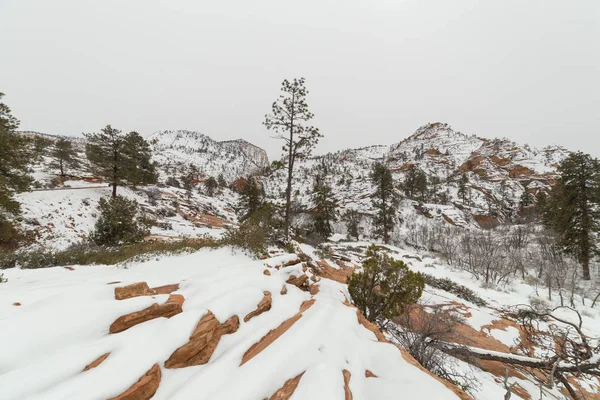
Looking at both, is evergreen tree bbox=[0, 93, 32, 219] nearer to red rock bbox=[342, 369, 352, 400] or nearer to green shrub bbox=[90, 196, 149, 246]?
green shrub bbox=[90, 196, 149, 246]

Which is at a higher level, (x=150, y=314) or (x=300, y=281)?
(x=150, y=314)

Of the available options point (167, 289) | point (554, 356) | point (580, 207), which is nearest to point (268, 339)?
point (167, 289)

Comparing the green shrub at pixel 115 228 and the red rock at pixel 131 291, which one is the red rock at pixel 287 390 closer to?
the red rock at pixel 131 291

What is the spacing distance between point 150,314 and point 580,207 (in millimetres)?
31555

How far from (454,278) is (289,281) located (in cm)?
1839

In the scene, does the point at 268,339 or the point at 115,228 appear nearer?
the point at 268,339

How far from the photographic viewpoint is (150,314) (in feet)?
11.4

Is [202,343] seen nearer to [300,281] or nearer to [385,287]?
[300,281]

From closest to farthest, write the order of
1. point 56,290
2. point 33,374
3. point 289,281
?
1. point 33,374
2. point 56,290
3. point 289,281

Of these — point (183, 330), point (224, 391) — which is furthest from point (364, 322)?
point (183, 330)

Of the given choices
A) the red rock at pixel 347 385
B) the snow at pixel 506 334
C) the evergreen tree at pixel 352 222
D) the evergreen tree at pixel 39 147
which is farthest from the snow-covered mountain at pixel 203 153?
the red rock at pixel 347 385

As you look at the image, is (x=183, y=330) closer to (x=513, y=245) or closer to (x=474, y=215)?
(x=513, y=245)

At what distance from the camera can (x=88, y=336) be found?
9.70ft

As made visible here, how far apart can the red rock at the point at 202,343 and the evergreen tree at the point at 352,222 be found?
38.0m
